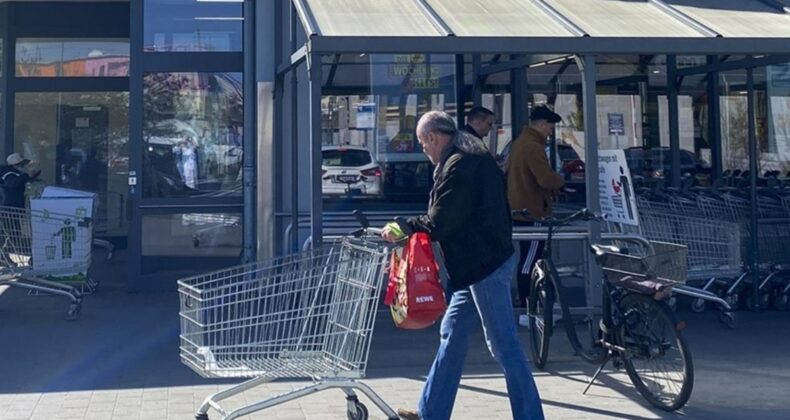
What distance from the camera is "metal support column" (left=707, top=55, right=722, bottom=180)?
12.1 metres

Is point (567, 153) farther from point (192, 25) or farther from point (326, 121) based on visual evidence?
point (192, 25)

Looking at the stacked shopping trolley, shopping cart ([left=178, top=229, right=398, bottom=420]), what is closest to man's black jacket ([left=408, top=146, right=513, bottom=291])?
shopping cart ([left=178, top=229, right=398, bottom=420])

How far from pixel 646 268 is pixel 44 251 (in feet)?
18.6

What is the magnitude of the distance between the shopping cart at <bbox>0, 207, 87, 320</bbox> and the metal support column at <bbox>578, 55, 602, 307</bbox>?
4.66 meters

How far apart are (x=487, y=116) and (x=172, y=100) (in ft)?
13.6

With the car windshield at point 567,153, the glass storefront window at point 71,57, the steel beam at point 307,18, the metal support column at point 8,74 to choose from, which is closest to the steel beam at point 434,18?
the steel beam at point 307,18

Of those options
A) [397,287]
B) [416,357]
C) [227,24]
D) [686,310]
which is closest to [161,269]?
[227,24]

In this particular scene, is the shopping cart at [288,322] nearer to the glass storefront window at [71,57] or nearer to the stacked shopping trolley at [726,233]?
the stacked shopping trolley at [726,233]

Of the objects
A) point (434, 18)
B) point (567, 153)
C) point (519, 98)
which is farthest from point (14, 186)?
point (567, 153)

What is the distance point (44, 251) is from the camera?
10.3m

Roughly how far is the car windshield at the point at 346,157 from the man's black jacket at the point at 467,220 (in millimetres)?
5175

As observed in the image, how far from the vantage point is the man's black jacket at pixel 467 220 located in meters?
6.03

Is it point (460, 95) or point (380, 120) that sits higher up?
point (460, 95)

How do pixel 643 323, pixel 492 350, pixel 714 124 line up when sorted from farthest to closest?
1. pixel 714 124
2. pixel 643 323
3. pixel 492 350
